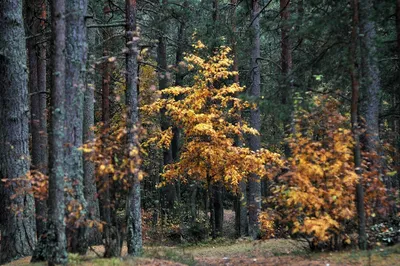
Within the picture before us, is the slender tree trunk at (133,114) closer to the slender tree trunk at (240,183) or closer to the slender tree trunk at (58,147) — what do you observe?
the slender tree trunk at (58,147)

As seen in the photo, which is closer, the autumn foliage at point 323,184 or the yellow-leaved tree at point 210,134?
the autumn foliage at point 323,184

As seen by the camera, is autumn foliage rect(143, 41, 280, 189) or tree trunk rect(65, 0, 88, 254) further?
autumn foliage rect(143, 41, 280, 189)

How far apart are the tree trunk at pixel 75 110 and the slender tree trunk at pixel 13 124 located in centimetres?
233

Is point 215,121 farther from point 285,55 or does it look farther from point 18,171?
point 18,171

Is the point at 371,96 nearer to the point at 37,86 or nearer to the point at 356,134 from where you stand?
the point at 356,134

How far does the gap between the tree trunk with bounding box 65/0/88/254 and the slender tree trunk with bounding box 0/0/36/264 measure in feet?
7.63

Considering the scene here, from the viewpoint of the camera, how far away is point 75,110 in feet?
28.4

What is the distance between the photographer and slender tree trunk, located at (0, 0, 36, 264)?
1026cm

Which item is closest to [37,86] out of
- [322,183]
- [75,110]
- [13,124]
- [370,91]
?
[13,124]

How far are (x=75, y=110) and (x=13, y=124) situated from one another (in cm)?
276

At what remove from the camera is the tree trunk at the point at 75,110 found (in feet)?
27.3

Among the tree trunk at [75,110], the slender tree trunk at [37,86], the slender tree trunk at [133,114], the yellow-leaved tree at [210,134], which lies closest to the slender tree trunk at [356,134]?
the slender tree trunk at [133,114]

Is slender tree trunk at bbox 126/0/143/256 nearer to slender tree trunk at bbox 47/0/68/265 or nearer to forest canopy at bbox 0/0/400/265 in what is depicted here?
forest canopy at bbox 0/0/400/265

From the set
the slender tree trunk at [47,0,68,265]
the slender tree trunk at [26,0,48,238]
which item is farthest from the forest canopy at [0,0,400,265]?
the slender tree trunk at [26,0,48,238]
